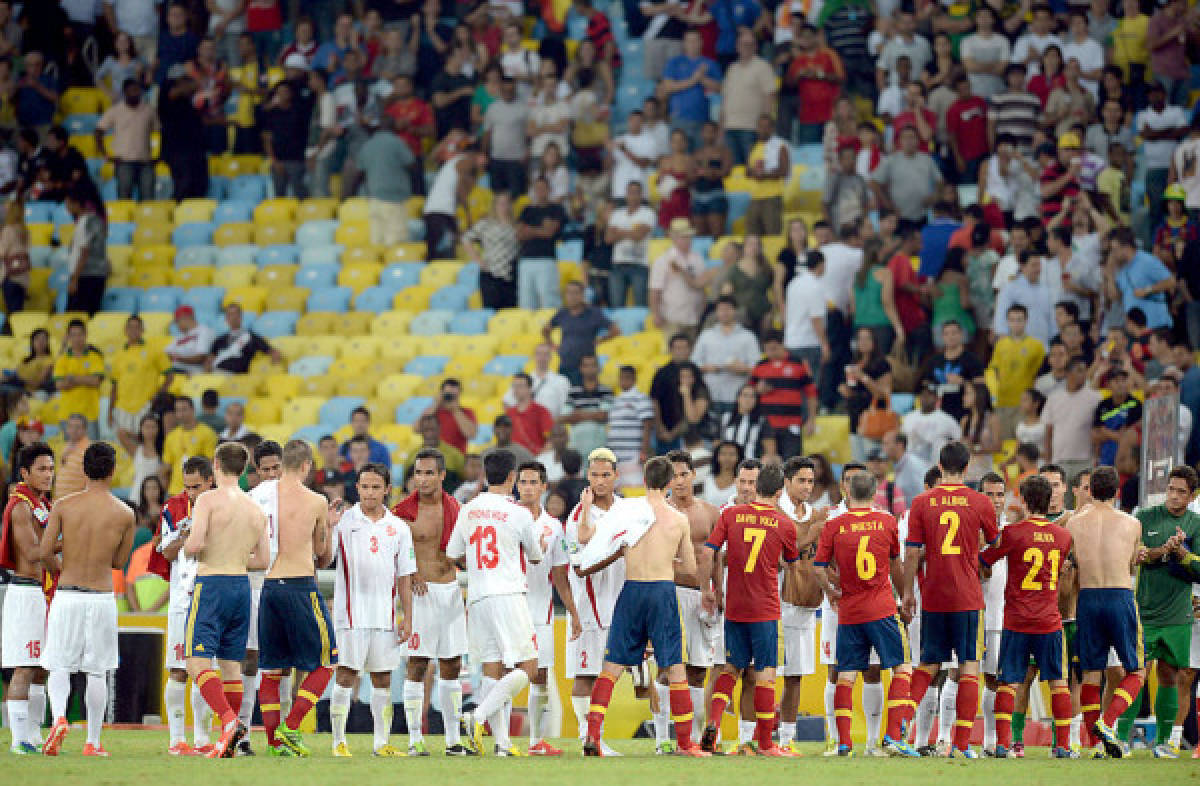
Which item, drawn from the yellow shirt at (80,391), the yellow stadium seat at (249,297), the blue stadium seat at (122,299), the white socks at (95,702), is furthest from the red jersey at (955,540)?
the blue stadium seat at (122,299)

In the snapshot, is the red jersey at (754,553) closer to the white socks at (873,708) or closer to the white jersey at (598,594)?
the white socks at (873,708)

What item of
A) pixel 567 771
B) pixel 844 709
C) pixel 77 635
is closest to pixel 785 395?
pixel 844 709

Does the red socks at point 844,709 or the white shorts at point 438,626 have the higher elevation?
the white shorts at point 438,626

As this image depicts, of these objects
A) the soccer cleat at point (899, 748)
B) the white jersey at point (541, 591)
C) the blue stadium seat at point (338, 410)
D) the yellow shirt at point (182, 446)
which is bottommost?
the soccer cleat at point (899, 748)

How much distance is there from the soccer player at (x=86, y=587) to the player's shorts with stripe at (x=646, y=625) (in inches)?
145

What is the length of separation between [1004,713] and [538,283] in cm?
1266

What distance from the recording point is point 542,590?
1603 centimetres

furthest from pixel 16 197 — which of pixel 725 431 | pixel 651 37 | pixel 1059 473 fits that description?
pixel 1059 473

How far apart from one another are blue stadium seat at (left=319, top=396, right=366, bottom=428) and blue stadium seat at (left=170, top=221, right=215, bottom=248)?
5.16 meters

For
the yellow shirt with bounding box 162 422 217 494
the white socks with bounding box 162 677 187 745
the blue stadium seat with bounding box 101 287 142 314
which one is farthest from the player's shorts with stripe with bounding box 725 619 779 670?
the blue stadium seat with bounding box 101 287 142 314

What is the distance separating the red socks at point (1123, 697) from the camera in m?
15.0

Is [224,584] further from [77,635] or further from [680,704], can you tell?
[680,704]

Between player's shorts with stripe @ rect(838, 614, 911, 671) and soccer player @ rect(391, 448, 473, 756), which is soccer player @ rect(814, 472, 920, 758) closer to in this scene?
player's shorts with stripe @ rect(838, 614, 911, 671)

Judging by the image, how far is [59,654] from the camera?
46.1 ft
